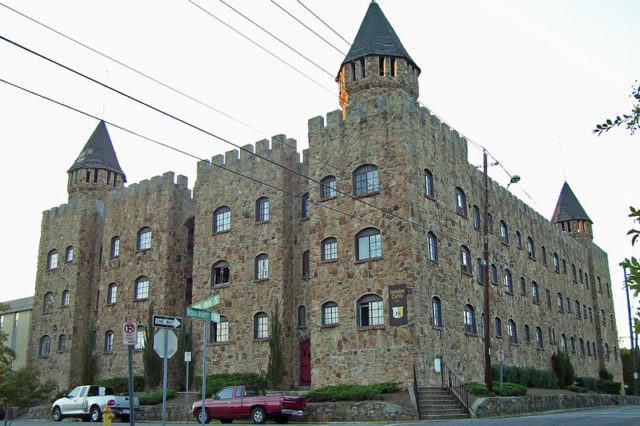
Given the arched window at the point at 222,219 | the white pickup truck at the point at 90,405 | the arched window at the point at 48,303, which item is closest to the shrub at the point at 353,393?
the white pickup truck at the point at 90,405

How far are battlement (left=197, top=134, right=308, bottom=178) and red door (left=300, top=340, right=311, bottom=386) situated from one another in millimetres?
9223

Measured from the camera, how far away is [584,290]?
51.5 metres

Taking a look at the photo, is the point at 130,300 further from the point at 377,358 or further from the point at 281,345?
the point at 377,358

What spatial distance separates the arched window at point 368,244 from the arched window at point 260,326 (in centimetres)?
666

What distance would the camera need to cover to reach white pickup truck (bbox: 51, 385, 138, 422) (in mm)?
26062

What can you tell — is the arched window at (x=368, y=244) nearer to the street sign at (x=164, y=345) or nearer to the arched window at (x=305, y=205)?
the arched window at (x=305, y=205)

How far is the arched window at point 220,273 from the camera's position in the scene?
33281mm

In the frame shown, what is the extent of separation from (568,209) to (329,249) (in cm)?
3548

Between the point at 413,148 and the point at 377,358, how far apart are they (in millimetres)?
9313

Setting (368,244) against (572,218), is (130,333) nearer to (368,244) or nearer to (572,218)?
(368,244)

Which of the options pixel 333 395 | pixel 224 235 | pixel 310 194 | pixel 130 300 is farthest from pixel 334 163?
pixel 130 300

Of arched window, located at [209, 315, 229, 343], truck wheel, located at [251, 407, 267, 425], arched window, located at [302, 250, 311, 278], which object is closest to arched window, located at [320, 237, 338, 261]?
arched window, located at [302, 250, 311, 278]

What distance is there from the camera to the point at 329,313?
2797 cm

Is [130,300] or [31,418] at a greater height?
[130,300]
